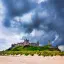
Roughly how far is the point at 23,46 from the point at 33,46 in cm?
594

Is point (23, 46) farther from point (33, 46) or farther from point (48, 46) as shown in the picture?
point (48, 46)

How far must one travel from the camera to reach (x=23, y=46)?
360ft

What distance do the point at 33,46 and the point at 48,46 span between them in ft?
25.7

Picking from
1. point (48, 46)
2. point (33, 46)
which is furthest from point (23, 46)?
point (48, 46)

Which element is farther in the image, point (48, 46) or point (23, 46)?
point (23, 46)

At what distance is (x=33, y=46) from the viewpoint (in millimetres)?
105750

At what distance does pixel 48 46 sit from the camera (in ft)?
330

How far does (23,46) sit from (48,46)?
45.1ft
